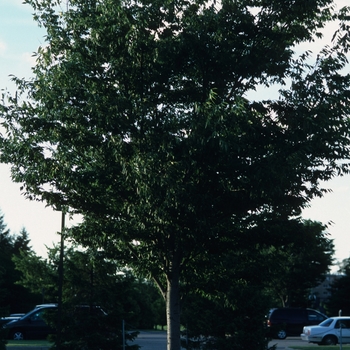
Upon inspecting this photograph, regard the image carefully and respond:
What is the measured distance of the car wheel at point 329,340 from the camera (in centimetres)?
3649

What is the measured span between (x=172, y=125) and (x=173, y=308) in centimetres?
491

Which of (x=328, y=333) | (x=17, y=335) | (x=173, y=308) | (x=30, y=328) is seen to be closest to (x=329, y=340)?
(x=328, y=333)

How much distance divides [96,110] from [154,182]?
228cm

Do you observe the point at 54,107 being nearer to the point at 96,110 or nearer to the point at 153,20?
the point at 96,110

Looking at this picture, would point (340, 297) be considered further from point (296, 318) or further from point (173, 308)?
point (173, 308)

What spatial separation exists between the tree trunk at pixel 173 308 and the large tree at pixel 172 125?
0.03 meters

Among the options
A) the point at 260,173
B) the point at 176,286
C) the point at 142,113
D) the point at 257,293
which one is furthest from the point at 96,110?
the point at 257,293

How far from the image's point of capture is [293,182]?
16.0 metres

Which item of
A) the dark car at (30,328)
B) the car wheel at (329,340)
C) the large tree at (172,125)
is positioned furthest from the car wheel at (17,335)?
the large tree at (172,125)

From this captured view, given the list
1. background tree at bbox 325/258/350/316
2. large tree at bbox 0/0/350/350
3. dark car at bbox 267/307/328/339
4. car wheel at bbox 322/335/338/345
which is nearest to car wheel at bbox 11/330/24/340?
dark car at bbox 267/307/328/339

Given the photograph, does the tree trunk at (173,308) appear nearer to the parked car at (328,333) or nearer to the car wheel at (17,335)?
the car wheel at (17,335)

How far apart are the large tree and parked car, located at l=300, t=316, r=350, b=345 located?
20328 mm

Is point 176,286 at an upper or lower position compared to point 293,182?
lower

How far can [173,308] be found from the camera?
58.6 ft
